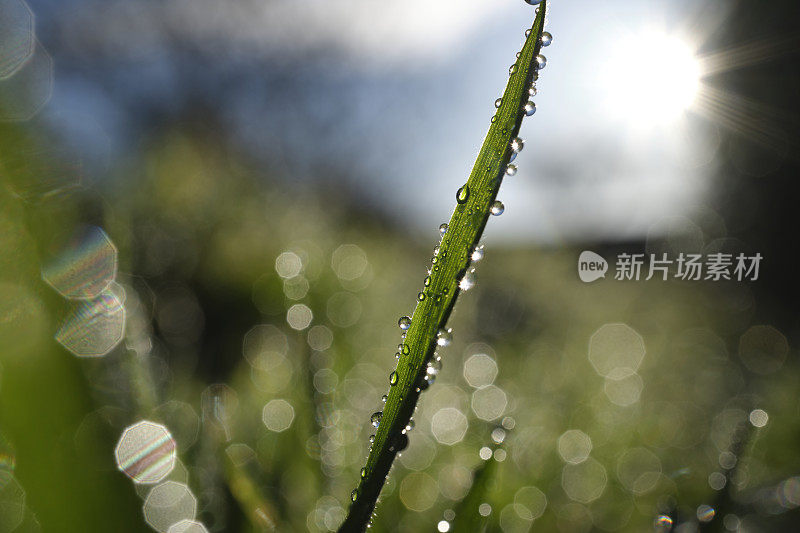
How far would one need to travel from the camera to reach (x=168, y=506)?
357mm

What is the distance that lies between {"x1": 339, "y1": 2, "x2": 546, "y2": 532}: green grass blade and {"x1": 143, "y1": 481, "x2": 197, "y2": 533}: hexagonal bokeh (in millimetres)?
151

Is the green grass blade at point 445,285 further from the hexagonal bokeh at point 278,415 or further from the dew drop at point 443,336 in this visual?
the hexagonal bokeh at point 278,415

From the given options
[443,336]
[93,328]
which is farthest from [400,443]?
[93,328]

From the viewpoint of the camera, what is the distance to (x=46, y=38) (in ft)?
13.4

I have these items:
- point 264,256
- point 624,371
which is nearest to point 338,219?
point 264,256

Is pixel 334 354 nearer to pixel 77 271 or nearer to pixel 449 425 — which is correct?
pixel 449 425

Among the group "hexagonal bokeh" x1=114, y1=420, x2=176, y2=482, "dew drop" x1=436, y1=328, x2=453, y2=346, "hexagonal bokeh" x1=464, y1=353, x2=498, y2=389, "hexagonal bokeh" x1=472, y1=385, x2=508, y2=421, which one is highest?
"hexagonal bokeh" x1=464, y1=353, x2=498, y2=389

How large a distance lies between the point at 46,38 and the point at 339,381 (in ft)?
16.0

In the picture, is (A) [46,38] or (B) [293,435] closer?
(B) [293,435]

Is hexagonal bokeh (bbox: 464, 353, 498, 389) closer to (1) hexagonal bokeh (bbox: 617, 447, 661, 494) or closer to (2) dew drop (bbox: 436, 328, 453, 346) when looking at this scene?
(1) hexagonal bokeh (bbox: 617, 447, 661, 494)

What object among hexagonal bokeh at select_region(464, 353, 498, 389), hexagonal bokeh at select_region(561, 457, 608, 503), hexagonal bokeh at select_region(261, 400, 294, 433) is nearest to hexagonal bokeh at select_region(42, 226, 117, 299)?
hexagonal bokeh at select_region(261, 400, 294, 433)

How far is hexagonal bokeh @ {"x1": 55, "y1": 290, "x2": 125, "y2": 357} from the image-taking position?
0.26 metres

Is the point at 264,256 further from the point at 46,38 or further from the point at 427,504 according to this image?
the point at 46,38

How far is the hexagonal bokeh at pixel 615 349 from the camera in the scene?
1.55m
